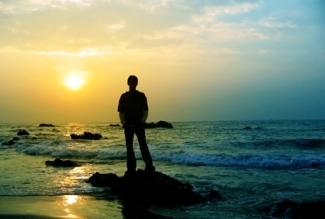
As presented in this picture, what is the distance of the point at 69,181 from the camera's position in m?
12.2

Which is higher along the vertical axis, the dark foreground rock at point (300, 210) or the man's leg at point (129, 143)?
the man's leg at point (129, 143)

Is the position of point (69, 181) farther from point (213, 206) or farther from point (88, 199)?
point (213, 206)

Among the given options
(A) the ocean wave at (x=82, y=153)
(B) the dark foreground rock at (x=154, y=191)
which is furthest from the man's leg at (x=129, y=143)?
(A) the ocean wave at (x=82, y=153)

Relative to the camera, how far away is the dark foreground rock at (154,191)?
8.55 metres

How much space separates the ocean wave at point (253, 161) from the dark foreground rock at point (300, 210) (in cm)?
1005

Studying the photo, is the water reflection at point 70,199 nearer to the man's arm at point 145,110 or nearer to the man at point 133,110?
the man at point 133,110

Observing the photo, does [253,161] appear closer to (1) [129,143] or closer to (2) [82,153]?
(1) [129,143]

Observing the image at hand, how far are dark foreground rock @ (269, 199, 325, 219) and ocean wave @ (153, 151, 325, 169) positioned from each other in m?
10.0

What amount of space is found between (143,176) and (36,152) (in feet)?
61.8

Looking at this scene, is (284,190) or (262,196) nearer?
(262,196)

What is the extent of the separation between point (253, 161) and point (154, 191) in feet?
37.3

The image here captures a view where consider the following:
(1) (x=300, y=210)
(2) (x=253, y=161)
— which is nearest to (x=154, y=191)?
(1) (x=300, y=210)

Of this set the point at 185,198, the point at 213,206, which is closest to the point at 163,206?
the point at 185,198

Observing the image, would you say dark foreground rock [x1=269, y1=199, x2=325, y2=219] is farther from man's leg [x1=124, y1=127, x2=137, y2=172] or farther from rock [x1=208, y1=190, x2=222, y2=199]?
man's leg [x1=124, y1=127, x2=137, y2=172]
